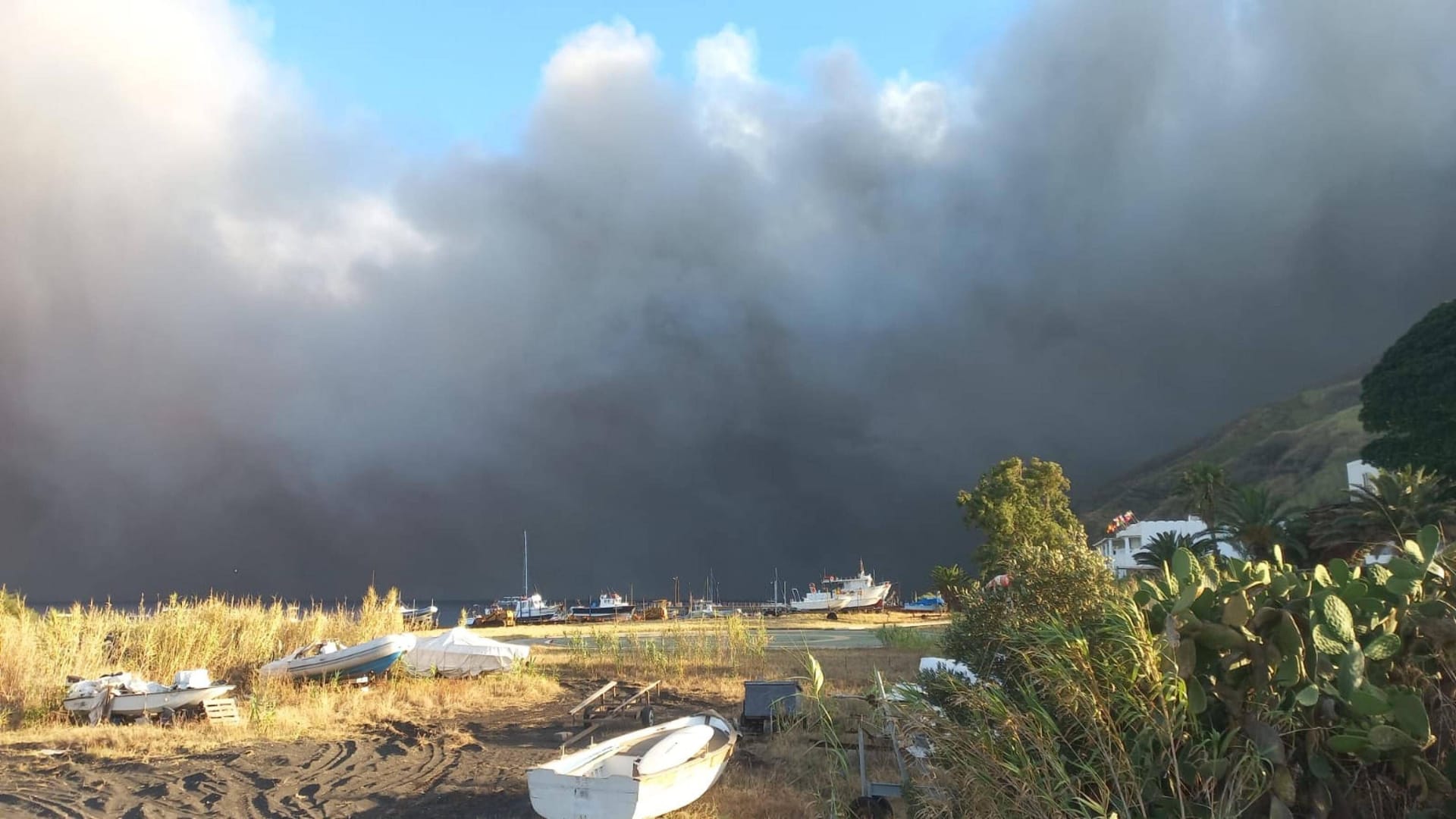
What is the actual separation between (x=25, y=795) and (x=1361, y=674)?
15039 millimetres

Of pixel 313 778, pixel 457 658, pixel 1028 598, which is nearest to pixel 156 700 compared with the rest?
pixel 313 778

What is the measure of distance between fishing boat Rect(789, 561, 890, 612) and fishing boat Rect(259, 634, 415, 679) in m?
59.4

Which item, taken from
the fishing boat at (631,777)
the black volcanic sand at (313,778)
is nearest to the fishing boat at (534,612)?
the black volcanic sand at (313,778)

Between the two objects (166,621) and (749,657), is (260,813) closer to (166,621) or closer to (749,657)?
(166,621)

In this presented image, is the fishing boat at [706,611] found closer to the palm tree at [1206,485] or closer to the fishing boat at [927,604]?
the fishing boat at [927,604]

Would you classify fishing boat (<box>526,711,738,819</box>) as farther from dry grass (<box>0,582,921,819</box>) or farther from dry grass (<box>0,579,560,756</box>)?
dry grass (<box>0,579,560,756</box>)

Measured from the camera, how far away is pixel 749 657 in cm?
2461

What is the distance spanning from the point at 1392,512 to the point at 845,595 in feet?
177

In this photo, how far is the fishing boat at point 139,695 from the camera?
17.0 meters

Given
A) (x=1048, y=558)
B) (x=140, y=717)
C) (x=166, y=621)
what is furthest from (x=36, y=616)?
(x=1048, y=558)

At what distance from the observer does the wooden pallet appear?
16.5m

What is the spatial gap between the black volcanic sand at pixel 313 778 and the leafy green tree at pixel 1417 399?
41764 mm

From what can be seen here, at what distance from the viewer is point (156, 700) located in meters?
17.0

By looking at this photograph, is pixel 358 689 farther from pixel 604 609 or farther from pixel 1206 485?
pixel 604 609
